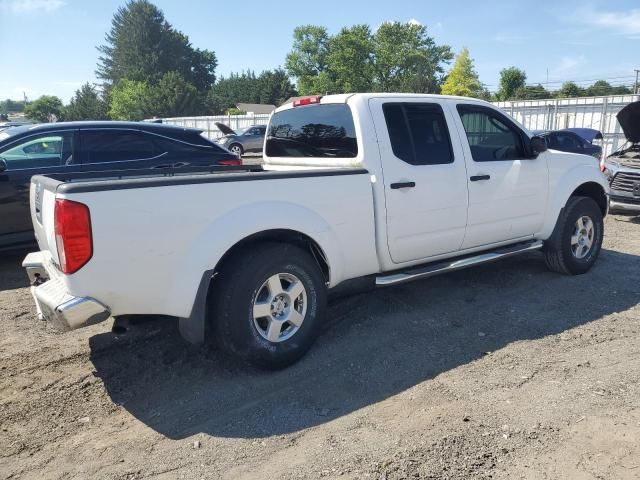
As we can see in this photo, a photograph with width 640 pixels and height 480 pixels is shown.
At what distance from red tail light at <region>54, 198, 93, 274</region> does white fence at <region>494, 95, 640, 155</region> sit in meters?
15.9

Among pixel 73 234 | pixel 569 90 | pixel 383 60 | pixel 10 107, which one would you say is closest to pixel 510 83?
pixel 569 90

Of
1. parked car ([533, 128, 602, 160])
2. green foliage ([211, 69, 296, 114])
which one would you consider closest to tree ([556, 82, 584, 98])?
green foliage ([211, 69, 296, 114])

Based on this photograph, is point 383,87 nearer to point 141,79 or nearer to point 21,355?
point 141,79

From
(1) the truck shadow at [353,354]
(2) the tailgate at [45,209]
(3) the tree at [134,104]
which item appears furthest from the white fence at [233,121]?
(3) the tree at [134,104]

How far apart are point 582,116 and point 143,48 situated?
299 ft

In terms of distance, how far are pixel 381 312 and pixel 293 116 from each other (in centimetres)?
205

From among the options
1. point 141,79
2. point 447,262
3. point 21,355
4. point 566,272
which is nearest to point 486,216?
point 447,262

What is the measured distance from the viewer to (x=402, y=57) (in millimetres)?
76000

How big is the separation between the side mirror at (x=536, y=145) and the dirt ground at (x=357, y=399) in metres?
1.49

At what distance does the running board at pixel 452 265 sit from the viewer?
4168 millimetres

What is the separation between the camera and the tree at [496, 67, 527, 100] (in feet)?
235

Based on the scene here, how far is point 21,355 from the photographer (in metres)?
3.97

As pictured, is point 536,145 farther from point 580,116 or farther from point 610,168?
point 580,116

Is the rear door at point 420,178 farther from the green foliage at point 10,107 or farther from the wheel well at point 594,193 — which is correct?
the green foliage at point 10,107
